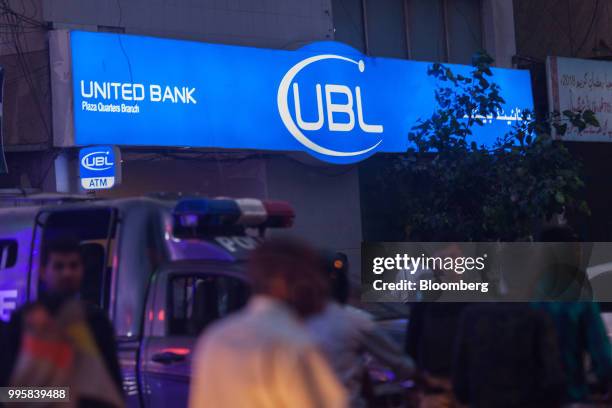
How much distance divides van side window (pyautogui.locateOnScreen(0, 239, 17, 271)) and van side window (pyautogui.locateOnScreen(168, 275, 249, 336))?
170 cm

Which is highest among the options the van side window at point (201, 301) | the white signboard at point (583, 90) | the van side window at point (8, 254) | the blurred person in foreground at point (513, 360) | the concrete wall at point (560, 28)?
the concrete wall at point (560, 28)

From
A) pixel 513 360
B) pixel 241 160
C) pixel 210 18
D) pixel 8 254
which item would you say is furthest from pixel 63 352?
pixel 210 18

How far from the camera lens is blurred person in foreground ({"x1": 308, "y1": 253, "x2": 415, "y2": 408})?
17.8ft

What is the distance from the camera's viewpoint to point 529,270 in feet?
45.6

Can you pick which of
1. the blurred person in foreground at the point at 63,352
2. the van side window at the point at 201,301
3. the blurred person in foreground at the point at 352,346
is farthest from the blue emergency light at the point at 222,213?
the blurred person in foreground at the point at 63,352

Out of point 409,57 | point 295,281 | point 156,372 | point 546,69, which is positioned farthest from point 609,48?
point 295,281

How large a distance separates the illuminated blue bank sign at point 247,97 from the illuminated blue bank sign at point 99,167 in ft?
0.73

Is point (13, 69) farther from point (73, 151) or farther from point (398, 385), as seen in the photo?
point (398, 385)

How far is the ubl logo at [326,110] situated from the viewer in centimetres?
1631

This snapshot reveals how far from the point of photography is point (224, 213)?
8.42m

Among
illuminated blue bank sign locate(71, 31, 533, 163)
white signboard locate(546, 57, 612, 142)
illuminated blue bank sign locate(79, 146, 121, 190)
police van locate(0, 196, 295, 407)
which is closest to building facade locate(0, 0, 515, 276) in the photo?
illuminated blue bank sign locate(71, 31, 533, 163)

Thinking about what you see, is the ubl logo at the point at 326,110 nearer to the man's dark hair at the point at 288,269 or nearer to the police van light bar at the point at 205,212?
the police van light bar at the point at 205,212

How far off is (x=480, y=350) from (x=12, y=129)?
399 inches

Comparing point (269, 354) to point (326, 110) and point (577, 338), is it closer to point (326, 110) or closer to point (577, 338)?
point (577, 338)
